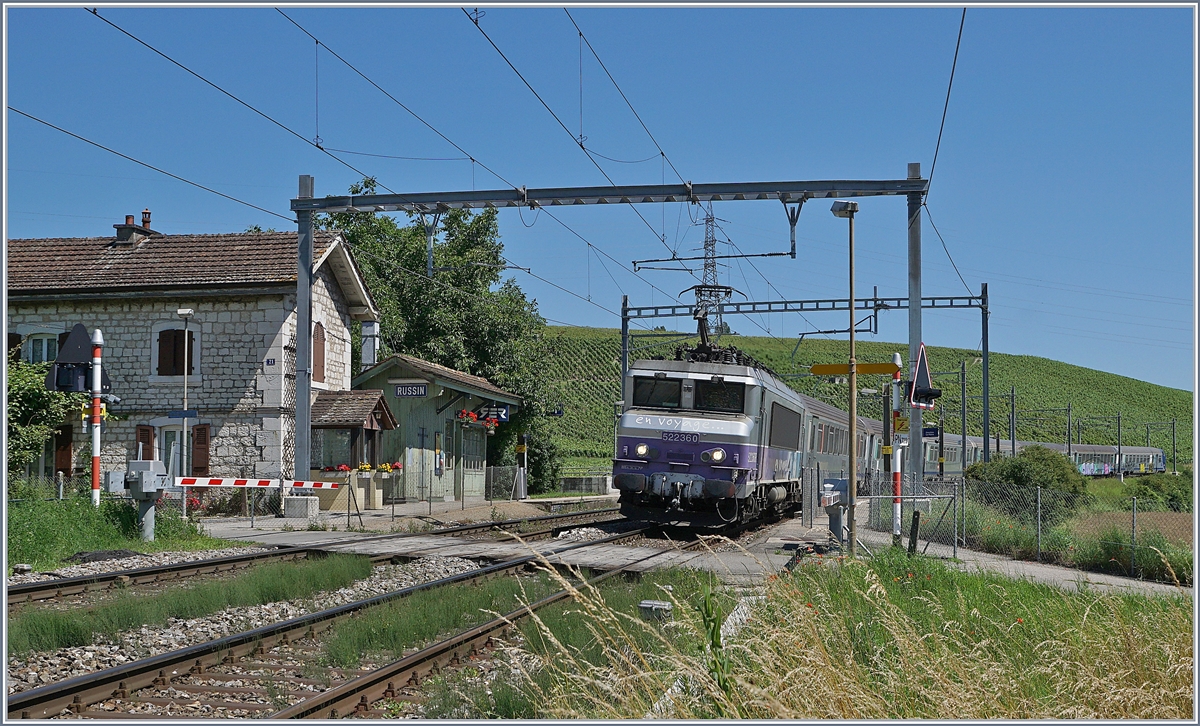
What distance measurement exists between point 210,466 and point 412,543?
11219mm

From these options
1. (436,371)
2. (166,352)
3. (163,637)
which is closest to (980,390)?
(436,371)

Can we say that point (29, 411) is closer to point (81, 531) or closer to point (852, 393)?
point (81, 531)

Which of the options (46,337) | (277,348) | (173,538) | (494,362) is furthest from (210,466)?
(494,362)

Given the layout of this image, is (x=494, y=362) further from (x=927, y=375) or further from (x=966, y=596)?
(x=966, y=596)

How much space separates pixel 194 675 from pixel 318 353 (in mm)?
22423

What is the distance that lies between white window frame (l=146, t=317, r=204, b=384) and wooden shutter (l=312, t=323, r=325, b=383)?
2.84 metres

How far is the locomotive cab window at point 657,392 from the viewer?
20578 millimetres

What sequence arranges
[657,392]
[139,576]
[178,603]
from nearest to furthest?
1. [178,603]
2. [139,576]
3. [657,392]

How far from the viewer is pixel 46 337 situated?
2853 centimetres

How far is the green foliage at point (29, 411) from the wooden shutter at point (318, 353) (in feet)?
19.7

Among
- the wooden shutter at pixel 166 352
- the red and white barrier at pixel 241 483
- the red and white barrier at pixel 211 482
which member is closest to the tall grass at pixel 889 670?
the red and white barrier at pixel 241 483

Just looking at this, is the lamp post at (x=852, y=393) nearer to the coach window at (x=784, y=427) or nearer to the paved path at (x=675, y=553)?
the paved path at (x=675, y=553)

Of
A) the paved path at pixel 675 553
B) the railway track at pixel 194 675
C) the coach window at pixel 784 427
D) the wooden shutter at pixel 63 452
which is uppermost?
the coach window at pixel 784 427

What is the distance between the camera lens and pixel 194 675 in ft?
25.8
